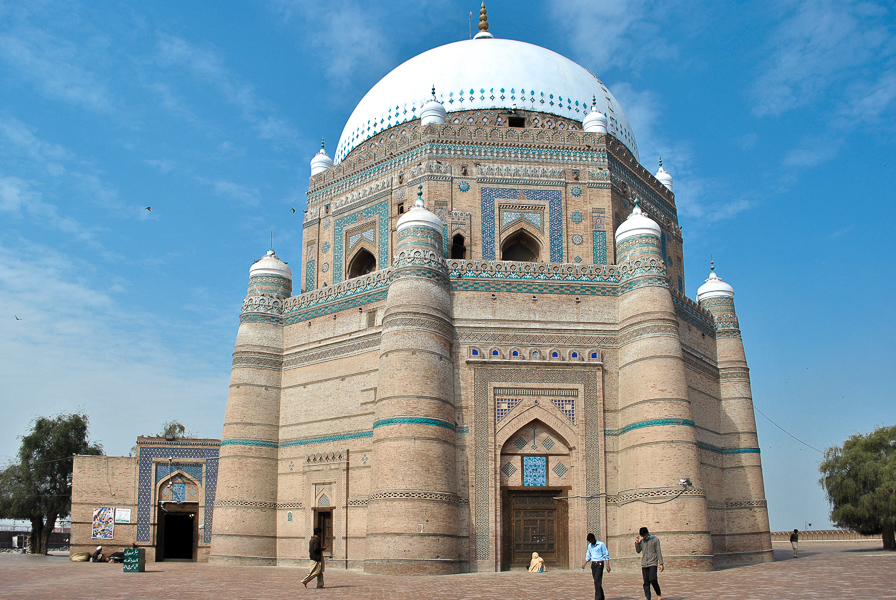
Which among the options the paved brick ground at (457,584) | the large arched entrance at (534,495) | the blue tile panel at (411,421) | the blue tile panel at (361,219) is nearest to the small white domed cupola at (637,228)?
the large arched entrance at (534,495)

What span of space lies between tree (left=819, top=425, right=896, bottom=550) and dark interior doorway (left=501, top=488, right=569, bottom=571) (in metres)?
10.6

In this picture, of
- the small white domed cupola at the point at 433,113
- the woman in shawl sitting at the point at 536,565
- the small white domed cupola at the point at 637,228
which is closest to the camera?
the woman in shawl sitting at the point at 536,565

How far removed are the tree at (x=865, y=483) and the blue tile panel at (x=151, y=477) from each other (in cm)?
1590

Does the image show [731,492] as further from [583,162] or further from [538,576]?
[583,162]

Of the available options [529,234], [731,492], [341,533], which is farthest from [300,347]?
[731,492]

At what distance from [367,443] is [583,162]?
25.0ft

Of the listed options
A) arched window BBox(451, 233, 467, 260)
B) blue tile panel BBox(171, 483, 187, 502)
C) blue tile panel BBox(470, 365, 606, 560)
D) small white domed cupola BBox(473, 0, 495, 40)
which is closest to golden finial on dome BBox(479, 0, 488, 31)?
small white domed cupola BBox(473, 0, 495, 40)

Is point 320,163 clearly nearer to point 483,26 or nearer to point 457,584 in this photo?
point 483,26

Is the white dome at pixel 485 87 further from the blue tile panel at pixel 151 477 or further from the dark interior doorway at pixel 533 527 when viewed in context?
the dark interior doorway at pixel 533 527

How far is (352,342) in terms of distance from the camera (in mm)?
16719

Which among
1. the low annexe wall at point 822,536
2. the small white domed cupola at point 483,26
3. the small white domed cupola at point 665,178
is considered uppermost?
the small white domed cupola at point 483,26

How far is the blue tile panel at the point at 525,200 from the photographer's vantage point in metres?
17.5

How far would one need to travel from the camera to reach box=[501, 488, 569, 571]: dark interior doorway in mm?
14641

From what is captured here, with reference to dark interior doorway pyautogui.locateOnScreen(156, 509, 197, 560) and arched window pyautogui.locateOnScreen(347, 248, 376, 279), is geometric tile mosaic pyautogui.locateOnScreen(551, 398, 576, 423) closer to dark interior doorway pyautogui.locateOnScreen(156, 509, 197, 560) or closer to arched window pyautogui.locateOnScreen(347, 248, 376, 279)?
arched window pyautogui.locateOnScreen(347, 248, 376, 279)
